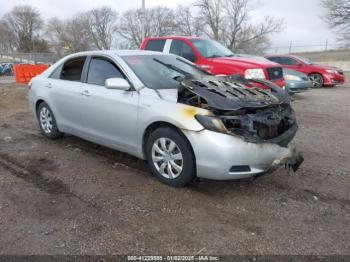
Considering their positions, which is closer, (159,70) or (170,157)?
(170,157)

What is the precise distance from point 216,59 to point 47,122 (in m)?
4.46

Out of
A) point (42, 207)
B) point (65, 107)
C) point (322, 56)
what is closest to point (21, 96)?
point (65, 107)

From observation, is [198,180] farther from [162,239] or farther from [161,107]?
[162,239]

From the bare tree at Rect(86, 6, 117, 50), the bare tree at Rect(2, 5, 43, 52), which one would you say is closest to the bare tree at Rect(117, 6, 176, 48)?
the bare tree at Rect(86, 6, 117, 50)

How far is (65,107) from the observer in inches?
227

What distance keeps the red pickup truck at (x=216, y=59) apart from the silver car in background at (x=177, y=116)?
3.08 meters

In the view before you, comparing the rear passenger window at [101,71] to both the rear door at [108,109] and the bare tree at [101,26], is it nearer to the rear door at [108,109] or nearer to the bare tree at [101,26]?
the rear door at [108,109]

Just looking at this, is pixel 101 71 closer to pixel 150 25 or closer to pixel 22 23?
pixel 150 25

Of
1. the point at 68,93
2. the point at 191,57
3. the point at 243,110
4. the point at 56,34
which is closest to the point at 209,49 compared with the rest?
the point at 191,57

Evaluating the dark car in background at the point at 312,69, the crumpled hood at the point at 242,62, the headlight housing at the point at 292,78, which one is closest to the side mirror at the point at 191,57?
the crumpled hood at the point at 242,62

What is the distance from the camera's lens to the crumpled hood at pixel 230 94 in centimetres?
401

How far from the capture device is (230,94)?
166 inches

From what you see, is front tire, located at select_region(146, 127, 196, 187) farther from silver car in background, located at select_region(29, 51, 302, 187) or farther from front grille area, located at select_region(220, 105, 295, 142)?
front grille area, located at select_region(220, 105, 295, 142)

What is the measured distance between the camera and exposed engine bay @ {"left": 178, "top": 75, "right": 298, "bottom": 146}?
3.98 m
